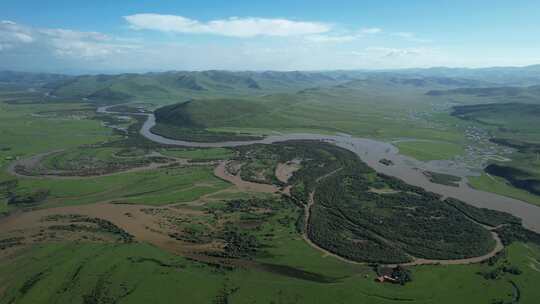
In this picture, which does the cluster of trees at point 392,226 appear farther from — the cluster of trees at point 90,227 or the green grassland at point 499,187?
the cluster of trees at point 90,227

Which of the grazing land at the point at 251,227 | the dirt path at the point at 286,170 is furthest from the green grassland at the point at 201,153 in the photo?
the dirt path at the point at 286,170

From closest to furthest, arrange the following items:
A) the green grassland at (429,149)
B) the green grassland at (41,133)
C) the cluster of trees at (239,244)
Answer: the cluster of trees at (239,244) < the green grassland at (429,149) < the green grassland at (41,133)

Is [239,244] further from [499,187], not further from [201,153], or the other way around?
[499,187]

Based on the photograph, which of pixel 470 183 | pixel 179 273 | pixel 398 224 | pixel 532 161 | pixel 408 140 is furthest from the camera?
pixel 408 140

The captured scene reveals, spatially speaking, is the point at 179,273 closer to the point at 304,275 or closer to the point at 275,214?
the point at 304,275

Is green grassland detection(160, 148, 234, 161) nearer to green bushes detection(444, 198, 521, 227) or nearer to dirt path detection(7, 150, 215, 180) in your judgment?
dirt path detection(7, 150, 215, 180)

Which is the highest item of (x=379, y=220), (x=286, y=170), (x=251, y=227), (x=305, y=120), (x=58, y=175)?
(x=305, y=120)

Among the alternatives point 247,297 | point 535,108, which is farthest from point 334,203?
point 535,108

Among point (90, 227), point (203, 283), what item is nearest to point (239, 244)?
point (203, 283)
